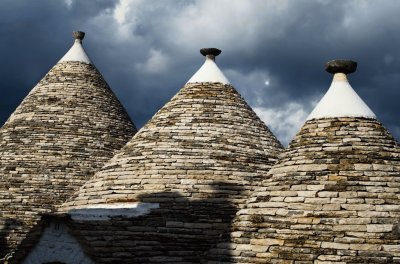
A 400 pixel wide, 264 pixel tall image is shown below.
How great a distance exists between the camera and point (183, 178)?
12109 millimetres

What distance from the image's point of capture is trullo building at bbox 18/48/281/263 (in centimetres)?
1040

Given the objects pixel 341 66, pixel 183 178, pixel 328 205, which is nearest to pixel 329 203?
pixel 328 205

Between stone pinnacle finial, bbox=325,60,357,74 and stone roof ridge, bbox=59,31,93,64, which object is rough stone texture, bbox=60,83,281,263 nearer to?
stone pinnacle finial, bbox=325,60,357,74

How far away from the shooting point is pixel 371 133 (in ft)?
32.9

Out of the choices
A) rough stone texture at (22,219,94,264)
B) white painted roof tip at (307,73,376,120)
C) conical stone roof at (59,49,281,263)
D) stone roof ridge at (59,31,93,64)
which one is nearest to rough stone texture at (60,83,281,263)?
conical stone roof at (59,49,281,263)

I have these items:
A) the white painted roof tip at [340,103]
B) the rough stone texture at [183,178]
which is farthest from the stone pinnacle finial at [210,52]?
the white painted roof tip at [340,103]

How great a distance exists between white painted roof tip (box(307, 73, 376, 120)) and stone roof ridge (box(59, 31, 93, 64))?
A: 9.11 metres

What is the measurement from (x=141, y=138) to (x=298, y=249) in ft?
18.0

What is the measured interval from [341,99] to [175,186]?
3384mm

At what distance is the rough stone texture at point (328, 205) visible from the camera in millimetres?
8570

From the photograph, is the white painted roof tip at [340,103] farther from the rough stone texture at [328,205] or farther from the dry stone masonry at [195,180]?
the rough stone texture at [328,205]

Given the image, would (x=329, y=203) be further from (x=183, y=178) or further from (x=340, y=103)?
(x=183, y=178)

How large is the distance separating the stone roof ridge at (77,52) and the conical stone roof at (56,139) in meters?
0.03

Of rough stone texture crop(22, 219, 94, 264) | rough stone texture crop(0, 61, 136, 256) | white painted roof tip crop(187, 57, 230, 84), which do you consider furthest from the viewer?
rough stone texture crop(0, 61, 136, 256)
